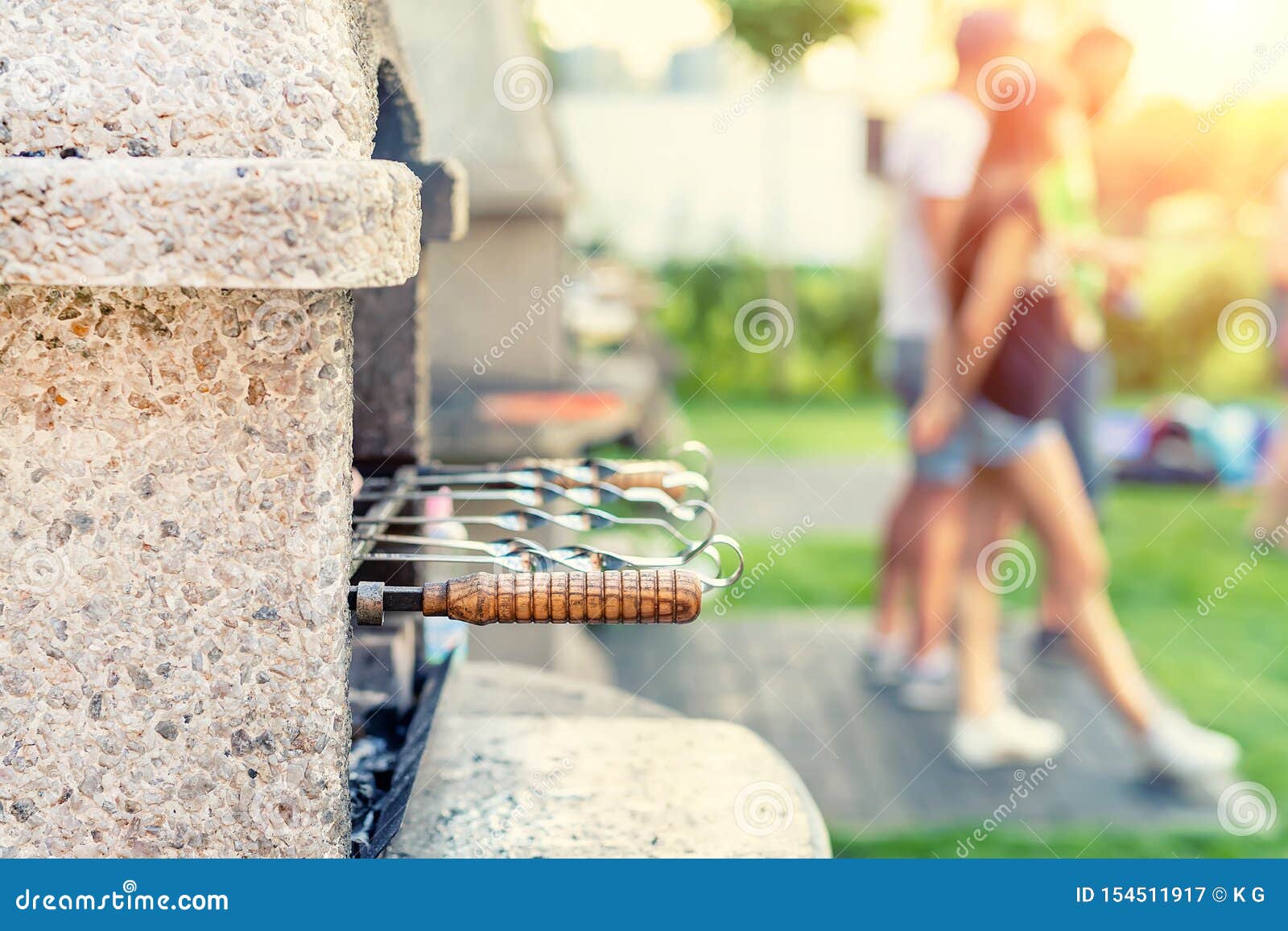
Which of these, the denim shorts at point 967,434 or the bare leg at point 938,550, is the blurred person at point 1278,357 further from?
the bare leg at point 938,550

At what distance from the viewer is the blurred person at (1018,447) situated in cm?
378

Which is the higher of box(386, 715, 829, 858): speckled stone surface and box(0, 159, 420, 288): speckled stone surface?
box(0, 159, 420, 288): speckled stone surface

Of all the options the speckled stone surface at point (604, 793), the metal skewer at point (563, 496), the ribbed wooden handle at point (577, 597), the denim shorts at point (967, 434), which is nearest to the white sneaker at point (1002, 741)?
the denim shorts at point (967, 434)

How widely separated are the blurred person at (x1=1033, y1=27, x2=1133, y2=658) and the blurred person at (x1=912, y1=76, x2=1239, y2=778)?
0.46 feet

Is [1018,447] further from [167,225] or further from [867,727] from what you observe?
[167,225]

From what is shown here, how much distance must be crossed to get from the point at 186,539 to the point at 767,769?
97 centimetres

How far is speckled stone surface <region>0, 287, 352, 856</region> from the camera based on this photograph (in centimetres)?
122

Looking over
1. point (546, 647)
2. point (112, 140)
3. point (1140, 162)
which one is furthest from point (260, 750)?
point (1140, 162)

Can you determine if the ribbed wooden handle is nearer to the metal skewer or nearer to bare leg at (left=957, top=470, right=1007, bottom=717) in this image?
the metal skewer

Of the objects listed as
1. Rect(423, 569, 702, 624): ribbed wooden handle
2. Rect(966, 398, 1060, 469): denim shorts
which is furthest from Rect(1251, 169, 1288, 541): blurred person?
Rect(423, 569, 702, 624): ribbed wooden handle

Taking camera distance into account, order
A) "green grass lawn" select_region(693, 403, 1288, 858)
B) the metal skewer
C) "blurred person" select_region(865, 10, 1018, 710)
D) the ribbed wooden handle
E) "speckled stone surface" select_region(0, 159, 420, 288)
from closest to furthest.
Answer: "speckled stone surface" select_region(0, 159, 420, 288), the ribbed wooden handle, the metal skewer, "green grass lawn" select_region(693, 403, 1288, 858), "blurred person" select_region(865, 10, 1018, 710)

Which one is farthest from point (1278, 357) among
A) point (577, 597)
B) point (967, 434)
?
point (577, 597)

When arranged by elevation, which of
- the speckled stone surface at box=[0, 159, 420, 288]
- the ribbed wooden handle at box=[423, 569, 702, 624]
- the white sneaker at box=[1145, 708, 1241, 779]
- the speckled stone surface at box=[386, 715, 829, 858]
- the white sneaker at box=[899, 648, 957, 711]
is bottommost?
the white sneaker at box=[899, 648, 957, 711]

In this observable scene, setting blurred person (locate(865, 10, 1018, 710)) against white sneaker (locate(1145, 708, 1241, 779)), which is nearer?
white sneaker (locate(1145, 708, 1241, 779))
